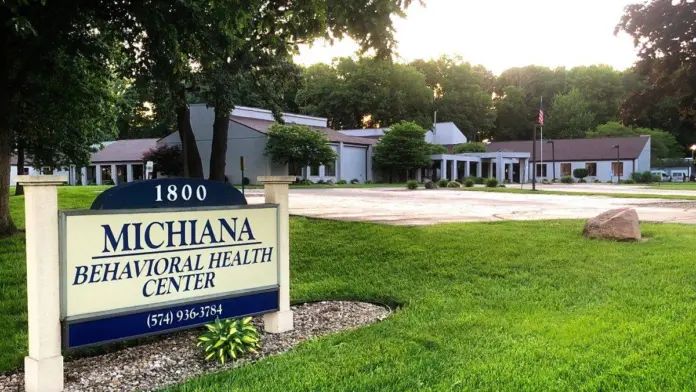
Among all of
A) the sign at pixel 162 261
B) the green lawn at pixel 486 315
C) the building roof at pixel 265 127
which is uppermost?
the building roof at pixel 265 127

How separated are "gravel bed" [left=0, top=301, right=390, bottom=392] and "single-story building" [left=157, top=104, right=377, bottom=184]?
124 feet

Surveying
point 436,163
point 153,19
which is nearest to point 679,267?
point 153,19

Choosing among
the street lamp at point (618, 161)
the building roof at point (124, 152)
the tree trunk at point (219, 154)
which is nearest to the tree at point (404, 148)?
the building roof at point (124, 152)

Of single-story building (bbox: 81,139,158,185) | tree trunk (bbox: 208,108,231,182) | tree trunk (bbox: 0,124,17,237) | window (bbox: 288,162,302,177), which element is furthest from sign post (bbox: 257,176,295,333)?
single-story building (bbox: 81,139,158,185)

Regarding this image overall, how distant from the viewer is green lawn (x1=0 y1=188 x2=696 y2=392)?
12.0 ft

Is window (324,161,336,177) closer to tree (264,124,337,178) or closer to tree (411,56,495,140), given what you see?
tree (264,124,337,178)

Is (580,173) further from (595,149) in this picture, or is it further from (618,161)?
(595,149)

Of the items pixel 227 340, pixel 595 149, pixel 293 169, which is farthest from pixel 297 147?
pixel 595 149

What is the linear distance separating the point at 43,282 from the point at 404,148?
153 feet

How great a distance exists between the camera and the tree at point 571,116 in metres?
78.0

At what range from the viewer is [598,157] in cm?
6475

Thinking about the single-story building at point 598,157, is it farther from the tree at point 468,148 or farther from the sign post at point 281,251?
the sign post at point 281,251

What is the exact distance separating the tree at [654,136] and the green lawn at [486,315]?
223ft

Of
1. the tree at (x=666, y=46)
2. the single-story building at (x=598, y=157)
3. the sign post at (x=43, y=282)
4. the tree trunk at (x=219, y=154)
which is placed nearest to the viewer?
the sign post at (x=43, y=282)
